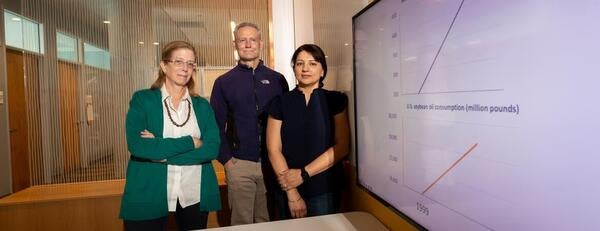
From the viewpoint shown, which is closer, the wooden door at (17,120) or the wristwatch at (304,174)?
the wristwatch at (304,174)

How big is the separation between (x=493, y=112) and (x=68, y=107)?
3.71 m

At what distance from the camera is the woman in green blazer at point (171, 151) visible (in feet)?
5.80

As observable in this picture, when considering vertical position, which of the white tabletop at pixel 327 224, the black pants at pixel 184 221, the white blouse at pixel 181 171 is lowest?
the black pants at pixel 184 221

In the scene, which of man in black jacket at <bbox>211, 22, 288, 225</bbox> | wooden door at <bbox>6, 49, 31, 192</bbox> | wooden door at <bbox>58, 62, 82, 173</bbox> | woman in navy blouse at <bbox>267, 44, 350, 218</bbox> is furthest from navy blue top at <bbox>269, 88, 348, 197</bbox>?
wooden door at <bbox>6, 49, 31, 192</bbox>

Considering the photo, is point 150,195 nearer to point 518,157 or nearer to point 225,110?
point 225,110

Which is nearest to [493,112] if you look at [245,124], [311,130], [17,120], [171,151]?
[311,130]

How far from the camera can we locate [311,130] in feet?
5.41

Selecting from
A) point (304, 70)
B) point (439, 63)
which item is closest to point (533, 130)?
point (439, 63)

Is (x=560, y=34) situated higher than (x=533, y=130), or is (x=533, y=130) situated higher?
(x=560, y=34)

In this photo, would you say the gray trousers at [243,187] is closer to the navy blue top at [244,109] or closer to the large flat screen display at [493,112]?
the navy blue top at [244,109]

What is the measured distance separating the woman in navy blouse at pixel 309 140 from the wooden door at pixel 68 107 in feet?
8.35

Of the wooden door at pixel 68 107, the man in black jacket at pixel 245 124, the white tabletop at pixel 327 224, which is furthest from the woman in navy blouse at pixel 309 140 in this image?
the wooden door at pixel 68 107

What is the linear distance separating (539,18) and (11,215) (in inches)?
147

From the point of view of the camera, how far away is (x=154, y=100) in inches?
71.6
